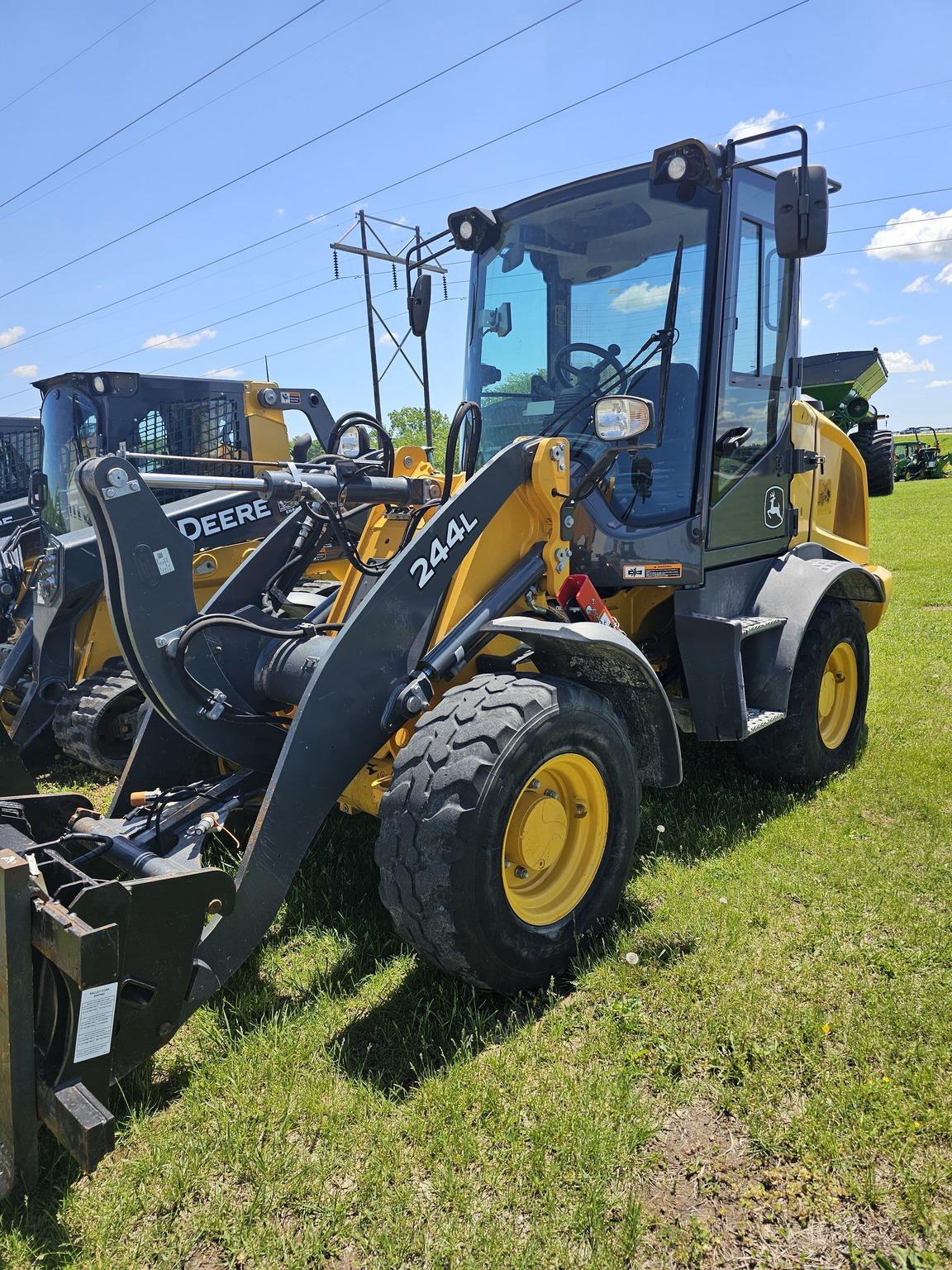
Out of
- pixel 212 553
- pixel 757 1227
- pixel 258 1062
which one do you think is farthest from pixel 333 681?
pixel 212 553

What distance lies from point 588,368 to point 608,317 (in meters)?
0.26

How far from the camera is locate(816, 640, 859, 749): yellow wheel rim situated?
530cm

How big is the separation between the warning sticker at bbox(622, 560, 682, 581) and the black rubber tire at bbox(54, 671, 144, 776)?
3511 mm

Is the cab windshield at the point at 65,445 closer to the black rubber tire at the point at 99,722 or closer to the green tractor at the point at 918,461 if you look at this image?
the black rubber tire at the point at 99,722

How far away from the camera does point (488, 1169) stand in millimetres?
2490

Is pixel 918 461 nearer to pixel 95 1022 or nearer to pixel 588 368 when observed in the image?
pixel 588 368

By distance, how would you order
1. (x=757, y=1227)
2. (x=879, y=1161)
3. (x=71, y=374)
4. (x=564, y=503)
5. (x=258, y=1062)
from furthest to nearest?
(x=71, y=374) → (x=564, y=503) → (x=258, y=1062) → (x=879, y=1161) → (x=757, y=1227)

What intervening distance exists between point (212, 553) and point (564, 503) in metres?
4.09

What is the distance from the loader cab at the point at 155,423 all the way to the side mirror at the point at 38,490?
23mm

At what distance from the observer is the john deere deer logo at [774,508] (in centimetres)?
496

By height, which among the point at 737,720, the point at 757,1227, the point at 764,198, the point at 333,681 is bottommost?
the point at 757,1227

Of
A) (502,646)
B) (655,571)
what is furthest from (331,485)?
(655,571)

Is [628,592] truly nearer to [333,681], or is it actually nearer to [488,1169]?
[333,681]

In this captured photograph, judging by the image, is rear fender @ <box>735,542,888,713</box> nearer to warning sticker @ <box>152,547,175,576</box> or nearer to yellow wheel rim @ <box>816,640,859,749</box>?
yellow wheel rim @ <box>816,640,859,749</box>
